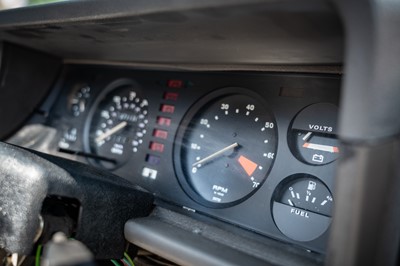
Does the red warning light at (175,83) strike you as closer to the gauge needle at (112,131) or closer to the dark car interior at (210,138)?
the dark car interior at (210,138)

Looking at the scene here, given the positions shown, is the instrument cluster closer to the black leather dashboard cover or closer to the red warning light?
the red warning light

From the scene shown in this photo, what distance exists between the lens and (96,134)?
1964mm

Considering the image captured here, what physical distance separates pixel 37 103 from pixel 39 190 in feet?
3.64

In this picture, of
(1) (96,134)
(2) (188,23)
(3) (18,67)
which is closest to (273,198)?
(2) (188,23)

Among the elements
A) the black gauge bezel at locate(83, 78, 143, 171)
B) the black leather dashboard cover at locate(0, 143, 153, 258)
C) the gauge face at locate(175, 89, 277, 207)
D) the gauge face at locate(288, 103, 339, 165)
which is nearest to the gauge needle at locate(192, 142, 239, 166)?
the gauge face at locate(175, 89, 277, 207)

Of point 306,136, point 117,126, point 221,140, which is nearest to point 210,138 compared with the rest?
point 221,140

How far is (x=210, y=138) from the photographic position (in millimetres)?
1607

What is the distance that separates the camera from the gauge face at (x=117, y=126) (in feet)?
5.93

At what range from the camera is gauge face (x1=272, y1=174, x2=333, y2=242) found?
1.30 m

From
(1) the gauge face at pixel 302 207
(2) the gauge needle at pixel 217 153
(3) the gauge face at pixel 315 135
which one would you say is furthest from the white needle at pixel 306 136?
(2) the gauge needle at pixel 217 153

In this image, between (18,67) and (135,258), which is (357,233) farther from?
(18,67)

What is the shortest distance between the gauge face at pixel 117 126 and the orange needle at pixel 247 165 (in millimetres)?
426

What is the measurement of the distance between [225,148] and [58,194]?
1.87 feet

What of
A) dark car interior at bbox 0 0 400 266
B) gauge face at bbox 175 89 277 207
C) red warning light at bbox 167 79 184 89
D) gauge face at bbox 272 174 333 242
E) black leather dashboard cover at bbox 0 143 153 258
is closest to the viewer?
dark car interior at bbox 0 0 400 266
